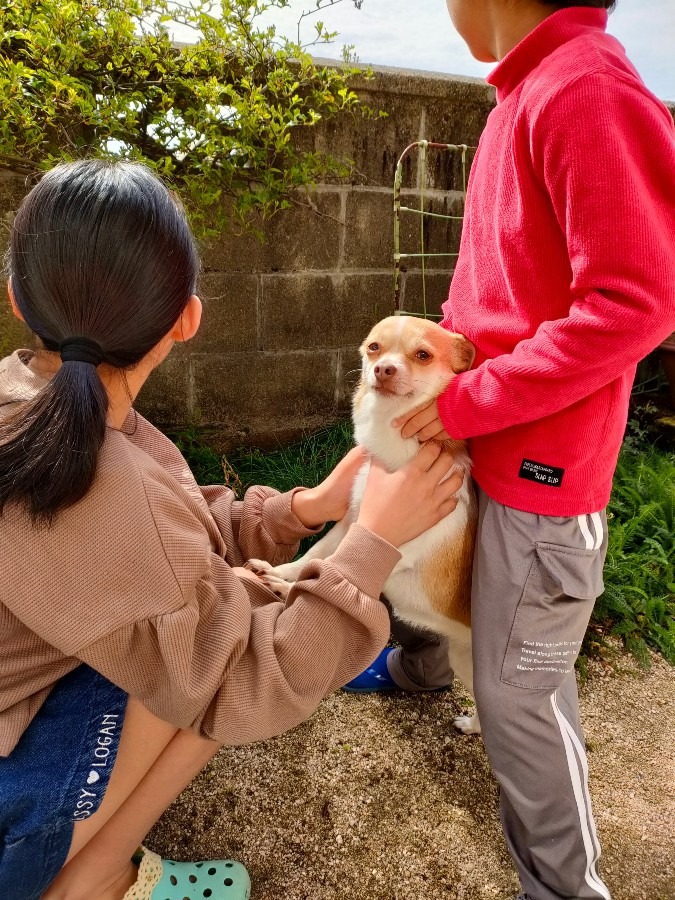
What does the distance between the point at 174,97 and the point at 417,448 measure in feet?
6.83

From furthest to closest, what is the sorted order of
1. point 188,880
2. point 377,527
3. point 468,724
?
1. point 468,724
2. point 188,880
3. point 377,527

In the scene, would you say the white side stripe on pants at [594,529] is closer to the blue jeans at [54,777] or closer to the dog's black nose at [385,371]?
the dog's black nose at [385,371]

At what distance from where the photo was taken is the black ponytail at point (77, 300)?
0.96 metres

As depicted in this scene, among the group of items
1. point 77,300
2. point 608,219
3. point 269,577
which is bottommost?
point 269,577

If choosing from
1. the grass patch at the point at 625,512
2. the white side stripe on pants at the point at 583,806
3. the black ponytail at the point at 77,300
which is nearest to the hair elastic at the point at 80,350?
the black ponytail at the point at 77,300

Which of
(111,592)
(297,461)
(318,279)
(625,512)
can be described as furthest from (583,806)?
(318,279)

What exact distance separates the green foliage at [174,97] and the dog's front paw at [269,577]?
1677mm

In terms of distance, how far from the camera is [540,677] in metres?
1.36

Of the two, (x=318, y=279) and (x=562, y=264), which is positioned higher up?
(x=562, y=264)

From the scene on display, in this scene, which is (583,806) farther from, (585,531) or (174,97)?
(174,97)

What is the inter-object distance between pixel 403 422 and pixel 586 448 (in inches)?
16.5

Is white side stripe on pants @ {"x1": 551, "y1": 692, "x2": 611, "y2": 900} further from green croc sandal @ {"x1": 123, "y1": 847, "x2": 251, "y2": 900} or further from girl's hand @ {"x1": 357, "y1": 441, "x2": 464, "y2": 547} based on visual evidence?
green croc sandal @ {"x1": 123, "y1": 847, "x2": 251, "y2": 900}

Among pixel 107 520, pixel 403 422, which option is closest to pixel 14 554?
pixel 107 520

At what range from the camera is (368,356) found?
5.27ft
